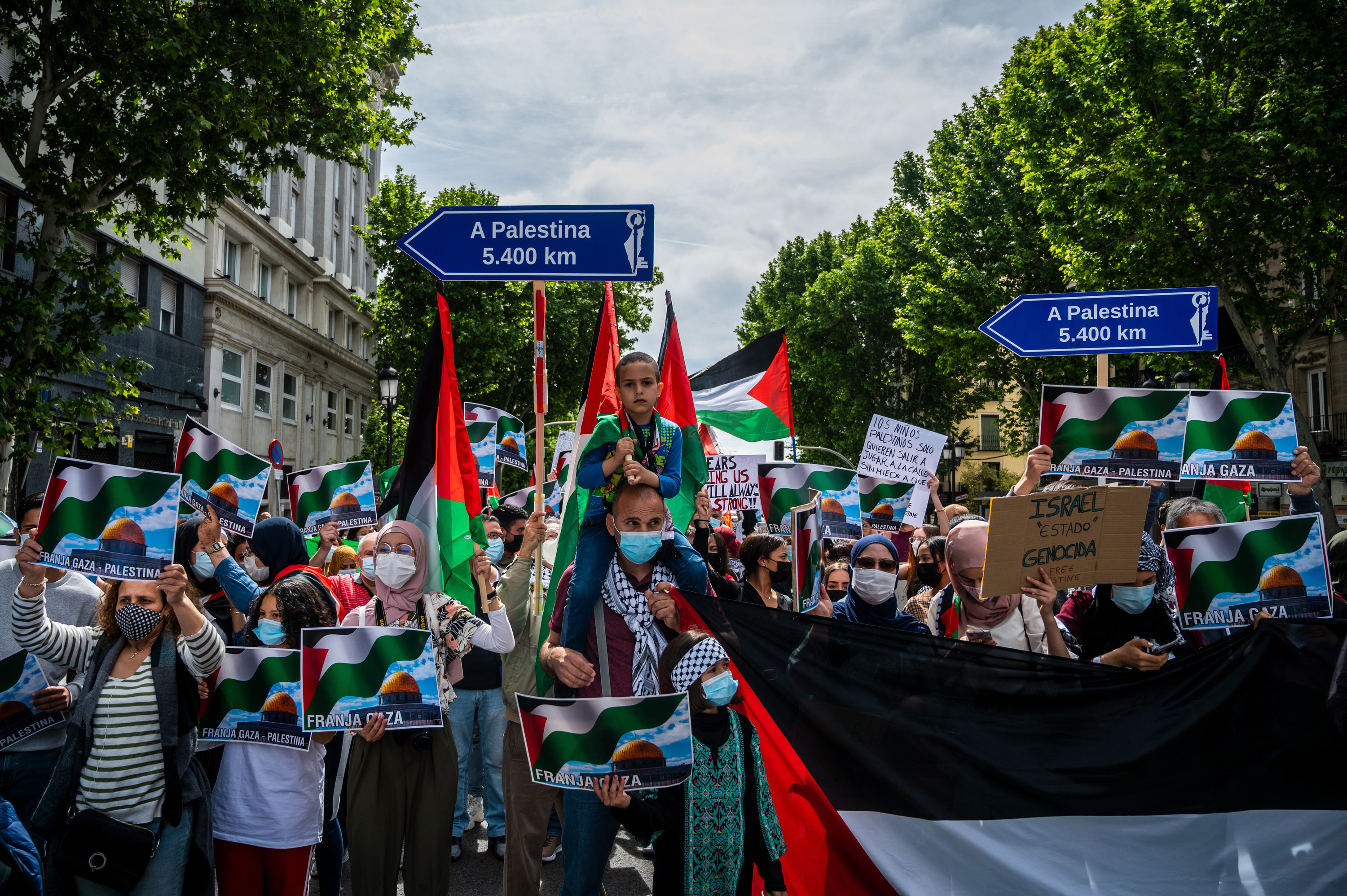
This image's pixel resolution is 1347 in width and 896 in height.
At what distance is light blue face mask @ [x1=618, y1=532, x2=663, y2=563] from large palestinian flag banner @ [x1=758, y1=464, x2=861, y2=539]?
487cm

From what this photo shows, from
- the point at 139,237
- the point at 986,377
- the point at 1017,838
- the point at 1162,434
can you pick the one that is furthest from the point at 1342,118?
the point at 139,237

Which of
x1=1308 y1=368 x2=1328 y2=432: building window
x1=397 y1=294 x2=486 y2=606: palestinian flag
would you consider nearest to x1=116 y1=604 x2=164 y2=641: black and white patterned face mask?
x1=397 y1=294 x2=486 y2=606: palestinian flag

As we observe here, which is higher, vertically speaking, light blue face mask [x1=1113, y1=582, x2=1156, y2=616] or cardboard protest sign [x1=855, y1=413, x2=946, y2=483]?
cardboard protest sign [x1=855, y1=413, x2=946, y2=483]

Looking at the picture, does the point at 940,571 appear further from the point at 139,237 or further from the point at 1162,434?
the point at 139,237

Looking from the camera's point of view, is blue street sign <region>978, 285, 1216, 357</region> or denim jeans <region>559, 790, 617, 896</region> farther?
blue street sign <region>978, 285, 1216, 357</region>

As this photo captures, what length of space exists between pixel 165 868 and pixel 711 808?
209cm

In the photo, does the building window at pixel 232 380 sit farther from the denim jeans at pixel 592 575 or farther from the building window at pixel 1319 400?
the building window at pixel 1319 400

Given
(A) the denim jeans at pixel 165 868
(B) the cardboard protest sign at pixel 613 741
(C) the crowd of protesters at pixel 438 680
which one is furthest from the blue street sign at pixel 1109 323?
(A) the denim jeans at pixel 165 868

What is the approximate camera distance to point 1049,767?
3604 millimetres

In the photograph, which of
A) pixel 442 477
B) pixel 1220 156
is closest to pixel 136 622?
pixel 442 477

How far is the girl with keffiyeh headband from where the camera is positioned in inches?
134

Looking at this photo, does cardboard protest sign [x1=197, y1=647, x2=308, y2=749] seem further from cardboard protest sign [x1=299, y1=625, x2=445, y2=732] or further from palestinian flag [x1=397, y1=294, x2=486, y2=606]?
palestinian flag [x1=397, y1=294, x2=486, y2=606]

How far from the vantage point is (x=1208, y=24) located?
15945 millimetres

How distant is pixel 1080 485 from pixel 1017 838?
4.90 ft
